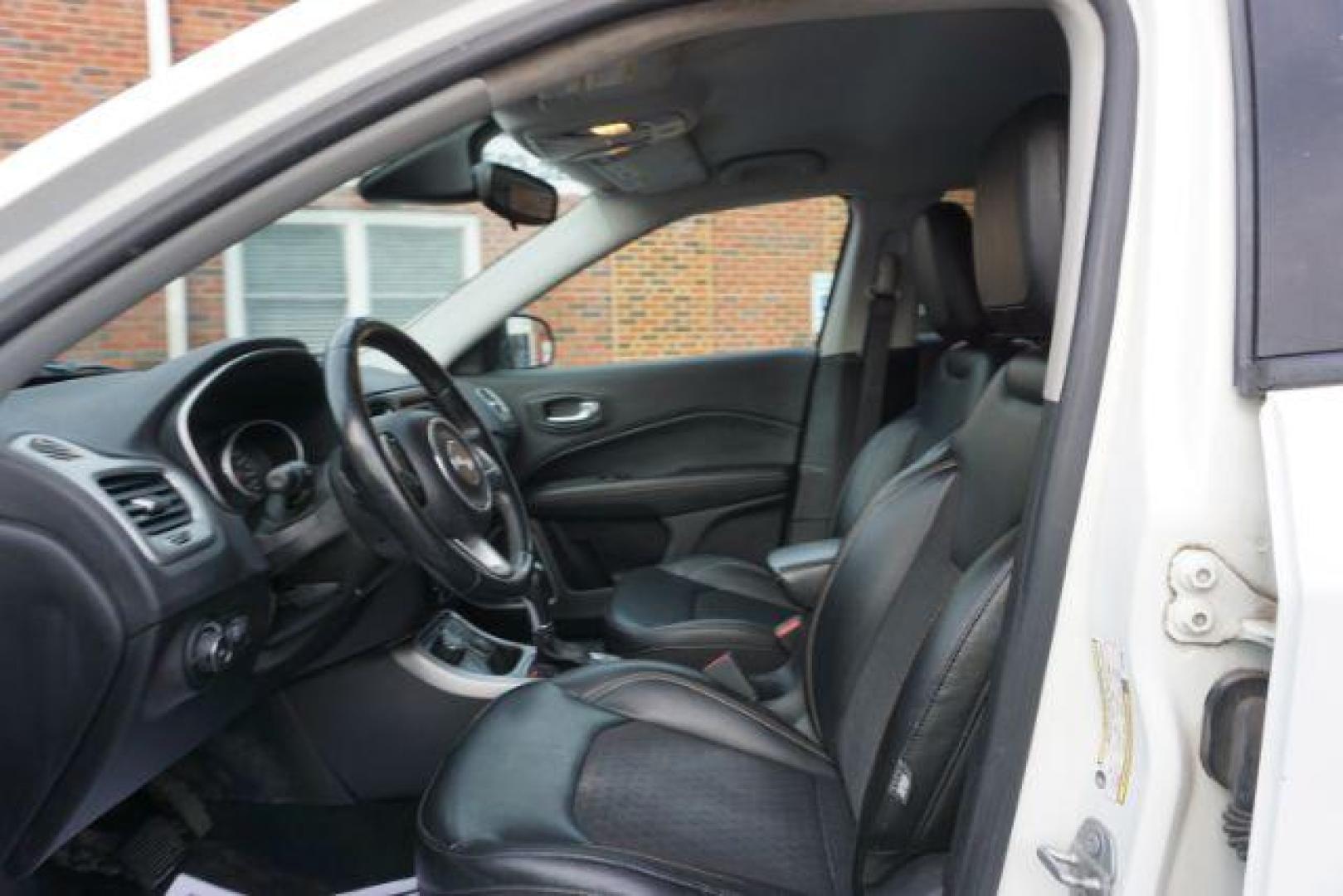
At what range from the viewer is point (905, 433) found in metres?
2.58

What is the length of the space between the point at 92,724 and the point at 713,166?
2.00 m

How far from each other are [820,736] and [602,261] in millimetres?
1748

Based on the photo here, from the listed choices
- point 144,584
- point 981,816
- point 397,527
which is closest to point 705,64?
point 397,527

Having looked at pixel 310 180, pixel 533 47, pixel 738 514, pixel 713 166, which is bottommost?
pixel 738 514

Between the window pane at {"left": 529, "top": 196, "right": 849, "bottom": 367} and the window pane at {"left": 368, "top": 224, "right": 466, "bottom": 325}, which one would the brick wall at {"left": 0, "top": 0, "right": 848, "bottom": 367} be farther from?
the window pane at {"left": 368, "top": 224, "right": 466, "bottom": 325}

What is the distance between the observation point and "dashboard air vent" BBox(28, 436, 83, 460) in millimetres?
1254

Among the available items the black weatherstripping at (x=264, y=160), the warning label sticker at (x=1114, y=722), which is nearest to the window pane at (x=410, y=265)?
the black weatherstripping at (x=264, y=160)

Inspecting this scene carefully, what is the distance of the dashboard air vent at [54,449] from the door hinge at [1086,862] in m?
1.23

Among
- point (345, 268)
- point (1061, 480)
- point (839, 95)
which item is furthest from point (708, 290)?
point (1061, 480)

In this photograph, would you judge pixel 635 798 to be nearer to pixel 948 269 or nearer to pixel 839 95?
pixel 948 269

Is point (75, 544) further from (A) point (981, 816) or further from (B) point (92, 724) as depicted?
(A) point (981, 816)

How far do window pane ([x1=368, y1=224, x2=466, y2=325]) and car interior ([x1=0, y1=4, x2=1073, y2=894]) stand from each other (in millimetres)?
2277

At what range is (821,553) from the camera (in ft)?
7.30

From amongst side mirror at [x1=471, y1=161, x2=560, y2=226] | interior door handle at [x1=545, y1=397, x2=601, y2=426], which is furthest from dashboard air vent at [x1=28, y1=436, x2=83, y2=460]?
interior door handle at [x1=545, y1=397, x2=601, y2=426]
